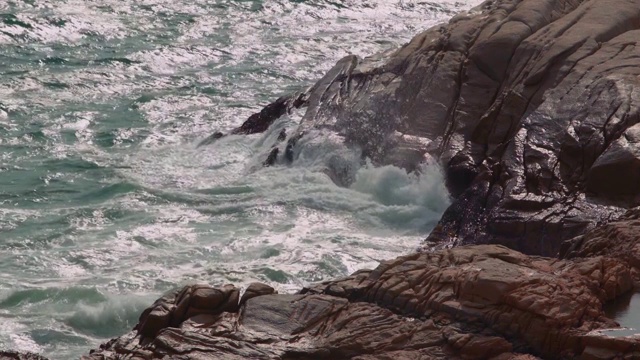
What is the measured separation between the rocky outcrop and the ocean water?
328cm

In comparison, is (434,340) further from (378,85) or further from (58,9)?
(58,9)

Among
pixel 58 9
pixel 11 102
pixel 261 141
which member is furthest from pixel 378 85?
pixel 58 9

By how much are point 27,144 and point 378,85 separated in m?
7.37

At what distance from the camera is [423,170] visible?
20625 millimetres

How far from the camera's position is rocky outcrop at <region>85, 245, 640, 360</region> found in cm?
1201

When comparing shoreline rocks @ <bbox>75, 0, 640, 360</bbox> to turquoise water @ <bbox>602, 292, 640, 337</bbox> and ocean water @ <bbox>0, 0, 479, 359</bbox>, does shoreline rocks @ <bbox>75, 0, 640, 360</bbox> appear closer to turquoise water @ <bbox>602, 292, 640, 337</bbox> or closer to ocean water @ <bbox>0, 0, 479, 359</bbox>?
turquoise water @ <bbox>602, 292, 640, 337</bbox>

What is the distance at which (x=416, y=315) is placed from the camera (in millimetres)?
12719

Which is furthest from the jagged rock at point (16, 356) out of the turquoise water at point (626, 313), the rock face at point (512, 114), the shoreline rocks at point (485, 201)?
the rock face at point (512, 114)

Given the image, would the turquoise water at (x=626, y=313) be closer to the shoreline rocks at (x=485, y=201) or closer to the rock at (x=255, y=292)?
the shoreline rocks at (x=485, y=201)

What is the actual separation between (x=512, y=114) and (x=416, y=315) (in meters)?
7.85

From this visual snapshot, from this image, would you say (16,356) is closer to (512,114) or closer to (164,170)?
(512,114)

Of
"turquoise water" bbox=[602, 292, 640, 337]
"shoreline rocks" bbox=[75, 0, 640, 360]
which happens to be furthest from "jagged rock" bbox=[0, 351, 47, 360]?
"turquoise water" bbox=[602, 292, 640, 337]

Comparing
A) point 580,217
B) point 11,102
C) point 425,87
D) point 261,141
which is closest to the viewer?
point 580,217

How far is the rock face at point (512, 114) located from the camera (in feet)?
57.4
